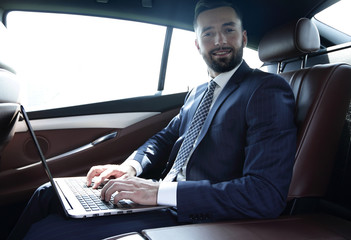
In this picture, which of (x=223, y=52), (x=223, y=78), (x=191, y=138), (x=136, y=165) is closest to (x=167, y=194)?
(x=191, y=138)

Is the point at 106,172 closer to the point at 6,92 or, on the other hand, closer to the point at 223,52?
the point at 6,92

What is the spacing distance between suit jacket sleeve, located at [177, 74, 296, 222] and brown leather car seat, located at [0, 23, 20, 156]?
601 millimetres

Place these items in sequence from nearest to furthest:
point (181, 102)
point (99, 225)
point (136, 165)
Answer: point (99, 225)
point (136, 165)
point (181, 102)

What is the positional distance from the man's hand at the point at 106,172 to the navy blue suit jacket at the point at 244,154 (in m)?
0.34

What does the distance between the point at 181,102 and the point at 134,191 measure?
4.49 ft

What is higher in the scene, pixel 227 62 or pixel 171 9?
pixel 171 9

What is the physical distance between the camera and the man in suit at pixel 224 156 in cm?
94

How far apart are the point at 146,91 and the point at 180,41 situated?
1.55 ft

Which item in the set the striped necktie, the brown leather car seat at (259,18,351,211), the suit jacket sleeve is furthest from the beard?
the suit jacket sleeve

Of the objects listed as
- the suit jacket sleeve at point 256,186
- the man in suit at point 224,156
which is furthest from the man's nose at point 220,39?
the suit jacket sleeve at point 256,186

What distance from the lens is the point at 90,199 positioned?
1.05m

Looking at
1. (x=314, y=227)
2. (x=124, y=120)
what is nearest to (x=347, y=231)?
(x=314, y=227)

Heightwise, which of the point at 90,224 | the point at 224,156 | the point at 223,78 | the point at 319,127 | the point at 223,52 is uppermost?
the point at 223,52

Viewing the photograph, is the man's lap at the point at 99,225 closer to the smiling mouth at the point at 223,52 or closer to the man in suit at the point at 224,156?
the man in suit at the point at 224,156
